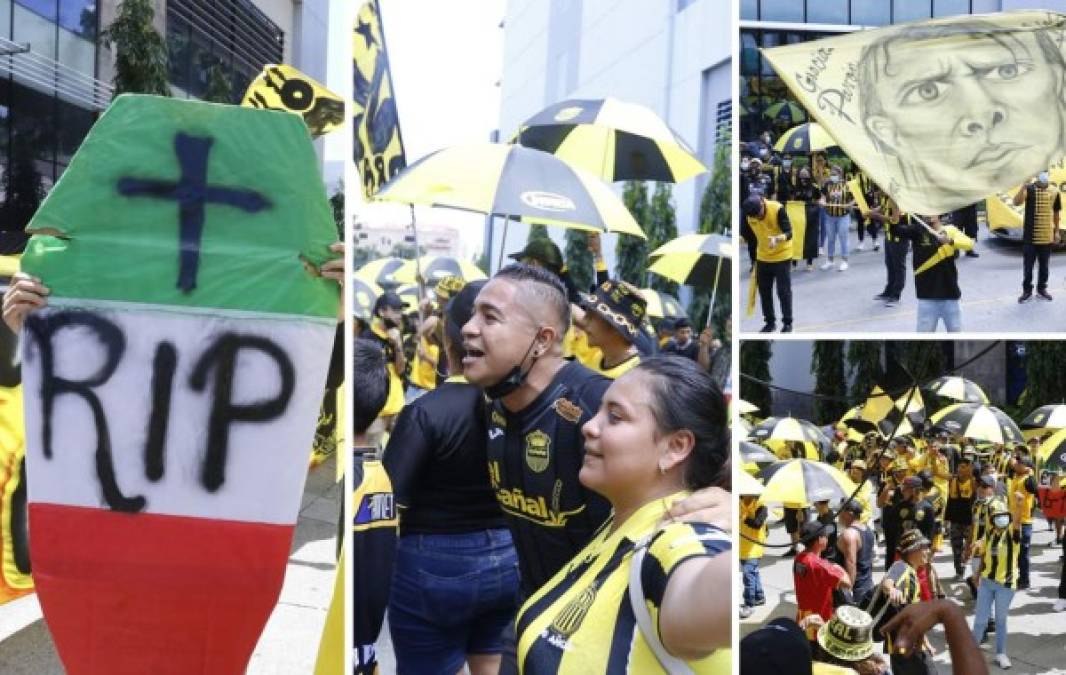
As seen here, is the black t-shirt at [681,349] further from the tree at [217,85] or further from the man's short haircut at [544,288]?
the tree at [217,85]

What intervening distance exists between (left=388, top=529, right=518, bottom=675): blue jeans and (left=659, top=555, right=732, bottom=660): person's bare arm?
1.42 meters

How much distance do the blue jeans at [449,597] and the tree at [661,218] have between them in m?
2.59

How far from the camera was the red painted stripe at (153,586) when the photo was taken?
2.05 metres

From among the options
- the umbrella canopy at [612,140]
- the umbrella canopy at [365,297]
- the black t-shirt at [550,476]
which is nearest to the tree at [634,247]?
the umbrella canopy at [612,140]

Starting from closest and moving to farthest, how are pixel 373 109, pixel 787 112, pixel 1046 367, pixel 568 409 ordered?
1. pixel 568 409
2. pixel 373 109
3. pixel 1046 367
4. pixel 787 112

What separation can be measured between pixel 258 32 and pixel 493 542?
4726 mm

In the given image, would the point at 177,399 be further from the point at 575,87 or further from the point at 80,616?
the point at 575,87

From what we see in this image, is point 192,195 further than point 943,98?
No

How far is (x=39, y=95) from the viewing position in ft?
37.5

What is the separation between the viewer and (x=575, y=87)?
257 centimetres

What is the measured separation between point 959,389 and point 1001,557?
1136 millimetres

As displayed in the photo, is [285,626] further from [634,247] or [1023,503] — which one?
[1023,503]

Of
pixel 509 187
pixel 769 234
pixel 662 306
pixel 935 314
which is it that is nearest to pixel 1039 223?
pixel 935 314

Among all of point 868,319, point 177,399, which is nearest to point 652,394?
point 177,399
